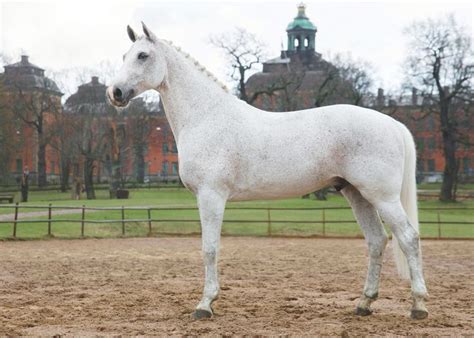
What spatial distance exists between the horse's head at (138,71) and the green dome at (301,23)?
80732 mm

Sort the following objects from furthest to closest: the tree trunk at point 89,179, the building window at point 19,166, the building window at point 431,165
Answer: the building window at point 431,165 → the building window at point 19,166 → the tree trunk at point 89,179

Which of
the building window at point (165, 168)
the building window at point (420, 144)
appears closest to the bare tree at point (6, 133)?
the building window at point (420, 144)

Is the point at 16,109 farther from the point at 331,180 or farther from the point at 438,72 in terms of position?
the point at 331,180

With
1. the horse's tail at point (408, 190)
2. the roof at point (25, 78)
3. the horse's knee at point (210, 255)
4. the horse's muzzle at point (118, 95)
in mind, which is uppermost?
the roof at point (25, 78)

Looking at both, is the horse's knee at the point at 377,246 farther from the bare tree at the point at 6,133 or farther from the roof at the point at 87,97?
the roof at the point at 87,97

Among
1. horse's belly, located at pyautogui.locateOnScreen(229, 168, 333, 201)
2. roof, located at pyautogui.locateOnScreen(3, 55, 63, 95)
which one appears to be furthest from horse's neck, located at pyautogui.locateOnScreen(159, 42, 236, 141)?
roof, located at pyautogui.locateOnScreen(3, 55, 63, 95)

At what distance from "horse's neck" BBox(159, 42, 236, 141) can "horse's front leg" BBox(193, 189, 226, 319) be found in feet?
3.06

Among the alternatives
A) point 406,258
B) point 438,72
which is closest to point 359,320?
point 406,258

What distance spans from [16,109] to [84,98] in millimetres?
6542

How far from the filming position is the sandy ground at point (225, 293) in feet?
20.2

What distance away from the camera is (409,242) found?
6332mm

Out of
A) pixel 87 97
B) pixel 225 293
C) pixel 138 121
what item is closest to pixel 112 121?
pixel 138 121

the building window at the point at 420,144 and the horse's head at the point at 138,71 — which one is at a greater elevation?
the building window at the point at 420,144

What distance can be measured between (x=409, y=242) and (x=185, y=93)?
306 centimetres
